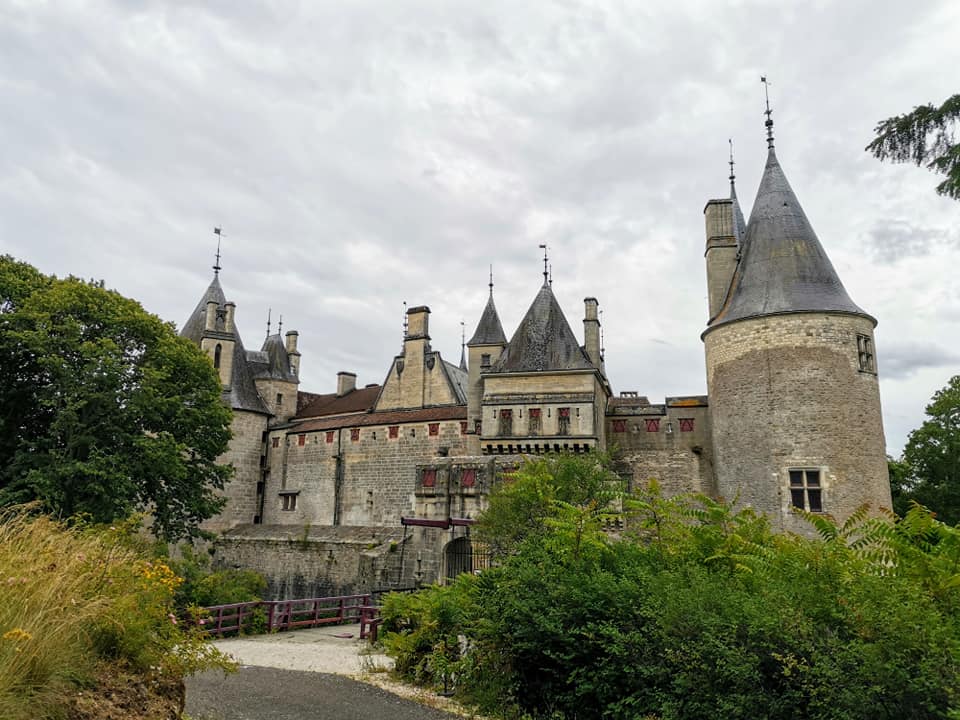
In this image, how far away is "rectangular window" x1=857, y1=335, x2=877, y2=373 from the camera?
20234mm

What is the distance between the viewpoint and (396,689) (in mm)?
9328

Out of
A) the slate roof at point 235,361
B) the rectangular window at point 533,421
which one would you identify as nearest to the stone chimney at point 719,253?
the rectangular window at point 533,421

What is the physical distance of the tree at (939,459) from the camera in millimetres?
25969

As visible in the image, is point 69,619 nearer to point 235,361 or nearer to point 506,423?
point 506,423

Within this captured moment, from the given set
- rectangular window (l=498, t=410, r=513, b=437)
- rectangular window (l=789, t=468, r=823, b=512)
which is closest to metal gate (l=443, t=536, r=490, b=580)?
rectangular window (l=498, t=410, r=513, b=437)

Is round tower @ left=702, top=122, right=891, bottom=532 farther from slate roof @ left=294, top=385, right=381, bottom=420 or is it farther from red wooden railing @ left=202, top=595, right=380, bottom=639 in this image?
slate roof @ left=294, top=385, right=381, bottom=420

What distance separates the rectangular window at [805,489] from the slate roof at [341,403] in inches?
831

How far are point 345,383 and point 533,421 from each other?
1903cm

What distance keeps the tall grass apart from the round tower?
16.7 m

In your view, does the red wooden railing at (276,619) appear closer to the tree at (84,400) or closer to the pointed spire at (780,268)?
the tree at (84,400)

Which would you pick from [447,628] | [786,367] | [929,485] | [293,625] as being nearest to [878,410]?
[786,367]

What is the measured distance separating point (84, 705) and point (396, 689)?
5.16 m

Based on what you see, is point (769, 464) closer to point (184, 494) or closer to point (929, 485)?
point (929, 485)

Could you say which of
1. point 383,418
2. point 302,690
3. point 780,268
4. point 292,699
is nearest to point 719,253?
point 780,268
